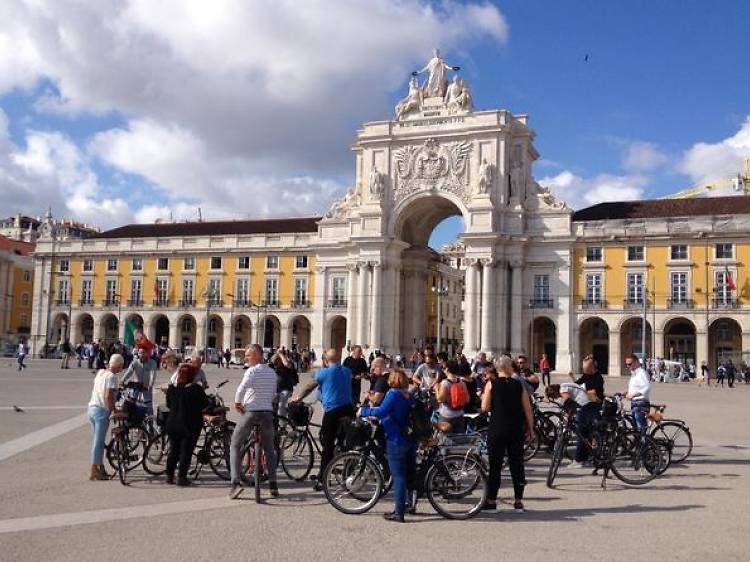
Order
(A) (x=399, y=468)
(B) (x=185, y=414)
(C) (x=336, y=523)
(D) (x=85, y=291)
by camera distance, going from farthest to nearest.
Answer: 1. (D) (x=85, y=291)
2. (B) (x=185, y=414)
3. (A) (x=399, y=468)
4. (C) (x=336, y=523)

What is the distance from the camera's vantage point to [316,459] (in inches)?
546

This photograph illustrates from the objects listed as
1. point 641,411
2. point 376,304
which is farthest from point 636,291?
point 641,411

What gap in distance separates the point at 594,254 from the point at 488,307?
8.68m

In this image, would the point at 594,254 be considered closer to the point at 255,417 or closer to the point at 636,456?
the point at 636,456

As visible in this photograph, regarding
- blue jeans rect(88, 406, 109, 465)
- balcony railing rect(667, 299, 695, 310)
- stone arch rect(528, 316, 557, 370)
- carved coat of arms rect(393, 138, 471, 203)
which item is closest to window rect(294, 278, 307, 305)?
carved coat of arms rect(393, 138, 471, 203)

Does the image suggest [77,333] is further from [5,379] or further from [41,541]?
[41,541]

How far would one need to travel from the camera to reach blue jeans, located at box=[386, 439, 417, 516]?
9.54 meters

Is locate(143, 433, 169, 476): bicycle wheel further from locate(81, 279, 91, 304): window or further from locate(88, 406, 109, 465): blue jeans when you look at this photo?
locate(81, 279, 91, 304): window

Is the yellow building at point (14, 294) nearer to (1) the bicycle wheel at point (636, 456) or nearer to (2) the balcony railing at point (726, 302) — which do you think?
(2) the balcony railing at point (726, 302)

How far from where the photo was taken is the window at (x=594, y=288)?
57.0 metres

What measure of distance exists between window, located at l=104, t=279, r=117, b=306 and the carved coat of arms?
29.6m

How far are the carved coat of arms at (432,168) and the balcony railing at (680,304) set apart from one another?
16.0m

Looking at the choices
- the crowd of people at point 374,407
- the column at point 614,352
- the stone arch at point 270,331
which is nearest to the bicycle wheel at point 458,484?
the crowd of people at point 374,407

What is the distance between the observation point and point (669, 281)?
55.8 m
